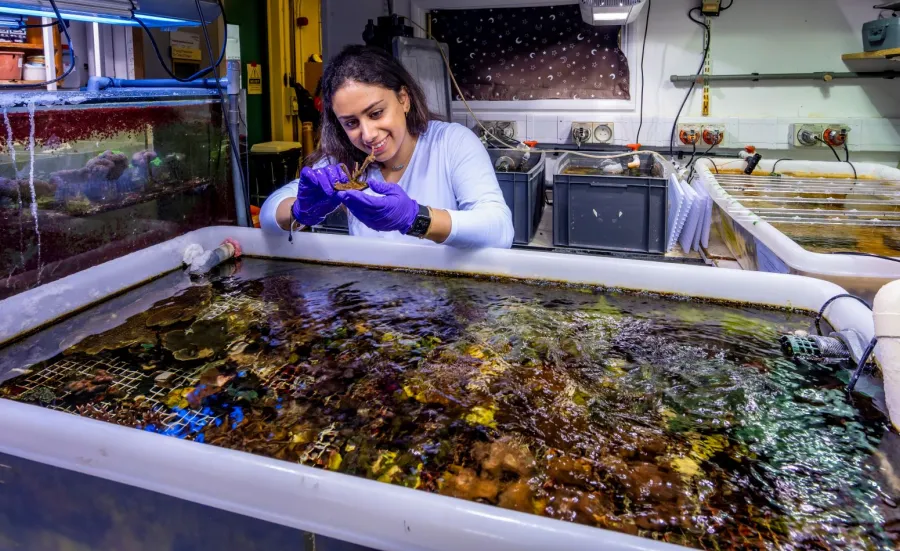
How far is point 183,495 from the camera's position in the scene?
908mm

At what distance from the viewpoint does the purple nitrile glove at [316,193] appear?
6.33 ft

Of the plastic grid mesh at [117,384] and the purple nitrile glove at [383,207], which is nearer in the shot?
the plastic grid mesh at [117,384]

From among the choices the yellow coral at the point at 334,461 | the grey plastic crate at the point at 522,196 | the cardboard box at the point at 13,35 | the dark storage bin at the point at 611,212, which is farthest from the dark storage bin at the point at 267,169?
the yellow coral at the point at 334,461

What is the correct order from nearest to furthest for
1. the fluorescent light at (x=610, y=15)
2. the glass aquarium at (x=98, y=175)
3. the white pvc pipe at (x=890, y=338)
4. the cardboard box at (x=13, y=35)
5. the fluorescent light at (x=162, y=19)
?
the white pvc pipe at (x=890, y=338), the glass aquarium at (x=98, y=175), the fluorescent light at (x=162, y=19), the fluorescent light at (x=610, y=15), the cardboard box at (x=13, y=35)

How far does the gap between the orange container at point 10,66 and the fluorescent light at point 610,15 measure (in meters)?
4.04

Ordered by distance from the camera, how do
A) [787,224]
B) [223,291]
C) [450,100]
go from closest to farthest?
[223,291]
[787,224]
[450,100]

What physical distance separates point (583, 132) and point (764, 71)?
1.32m

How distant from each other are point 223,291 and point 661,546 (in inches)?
58.9

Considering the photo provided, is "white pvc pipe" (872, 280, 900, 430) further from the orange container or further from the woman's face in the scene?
the orange container

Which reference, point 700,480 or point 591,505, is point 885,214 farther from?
point 591,505

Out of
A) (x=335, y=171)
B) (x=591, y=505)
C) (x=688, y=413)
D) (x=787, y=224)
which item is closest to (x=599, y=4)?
(x=787, y=224)

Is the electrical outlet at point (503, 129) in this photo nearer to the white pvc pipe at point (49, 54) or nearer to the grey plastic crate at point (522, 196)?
the grey plastic crate at point (522, 196)

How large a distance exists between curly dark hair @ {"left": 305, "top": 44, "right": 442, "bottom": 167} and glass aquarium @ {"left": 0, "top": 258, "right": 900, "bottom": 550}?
2.42 ft

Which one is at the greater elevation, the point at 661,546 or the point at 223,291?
the point at 223,291
